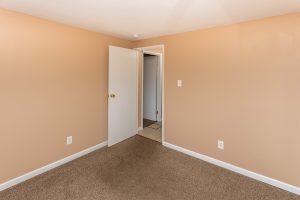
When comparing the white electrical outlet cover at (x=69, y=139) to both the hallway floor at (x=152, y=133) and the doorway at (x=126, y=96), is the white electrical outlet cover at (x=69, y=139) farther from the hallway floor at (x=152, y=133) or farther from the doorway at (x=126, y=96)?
the hallway floor at (x=152, y=133)

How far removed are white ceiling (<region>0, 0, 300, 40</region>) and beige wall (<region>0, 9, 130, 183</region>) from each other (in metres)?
0.24

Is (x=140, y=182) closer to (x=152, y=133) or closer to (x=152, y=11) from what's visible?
(x=152, y=133)

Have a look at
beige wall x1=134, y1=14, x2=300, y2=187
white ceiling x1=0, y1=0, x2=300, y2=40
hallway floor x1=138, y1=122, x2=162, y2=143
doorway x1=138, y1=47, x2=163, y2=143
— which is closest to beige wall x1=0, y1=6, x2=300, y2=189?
beige wall x1=134, y1=14, x2=300, y2=187

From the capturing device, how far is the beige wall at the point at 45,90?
6.39 feet

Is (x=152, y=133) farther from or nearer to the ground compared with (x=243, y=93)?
nearer to the ground

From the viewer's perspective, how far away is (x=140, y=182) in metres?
2.12

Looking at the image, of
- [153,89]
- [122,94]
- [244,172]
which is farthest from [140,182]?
[153,89]

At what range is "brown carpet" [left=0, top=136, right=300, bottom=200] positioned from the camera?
1.88 m

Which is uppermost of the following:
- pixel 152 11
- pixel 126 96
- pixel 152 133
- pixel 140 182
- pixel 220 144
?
pixel 152 11

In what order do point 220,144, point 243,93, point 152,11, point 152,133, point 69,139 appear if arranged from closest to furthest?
1. point 152,11
2. point 243,93
3. point 220,144
4. point 69,139
5. point 152,133

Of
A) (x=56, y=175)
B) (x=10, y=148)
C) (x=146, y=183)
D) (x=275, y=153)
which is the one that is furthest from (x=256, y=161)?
(x=10, y=148)

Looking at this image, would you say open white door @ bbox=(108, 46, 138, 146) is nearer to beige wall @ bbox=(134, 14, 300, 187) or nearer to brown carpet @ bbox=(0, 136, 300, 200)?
brown carpet @ bbox=(0, 136, 300, 200)

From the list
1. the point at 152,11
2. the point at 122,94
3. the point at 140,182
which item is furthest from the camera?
the point at 122,94

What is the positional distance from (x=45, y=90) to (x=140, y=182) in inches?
70.7
